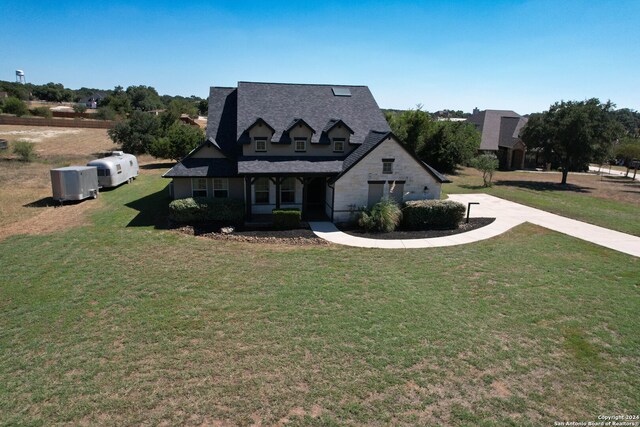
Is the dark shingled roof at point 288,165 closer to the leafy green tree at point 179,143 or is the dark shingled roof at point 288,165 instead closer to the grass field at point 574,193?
the grass field at point 574,193

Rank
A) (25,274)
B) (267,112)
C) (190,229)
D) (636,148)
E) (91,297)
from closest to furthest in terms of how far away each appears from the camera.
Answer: (91,297)
(25,274)
(190,229)
(267,112)
(636,148)

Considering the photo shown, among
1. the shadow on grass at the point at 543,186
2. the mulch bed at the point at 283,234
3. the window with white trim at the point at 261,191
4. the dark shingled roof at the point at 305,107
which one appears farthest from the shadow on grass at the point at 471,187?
the window with white trim at the point at 261,191

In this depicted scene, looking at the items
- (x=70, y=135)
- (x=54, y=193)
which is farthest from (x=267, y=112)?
(x=70, y=135)

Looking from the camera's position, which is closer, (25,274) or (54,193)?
(25,274)

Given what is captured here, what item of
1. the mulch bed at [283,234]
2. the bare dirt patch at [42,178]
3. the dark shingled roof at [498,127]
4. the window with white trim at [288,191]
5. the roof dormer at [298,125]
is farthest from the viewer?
the dark shingled roof at [498,127]

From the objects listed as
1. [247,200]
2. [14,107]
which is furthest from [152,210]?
[14,107]

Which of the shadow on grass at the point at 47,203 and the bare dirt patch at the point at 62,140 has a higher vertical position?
the bare dirt patch at the point at 62,140

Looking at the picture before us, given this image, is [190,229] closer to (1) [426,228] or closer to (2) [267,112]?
(2) [267,112]
